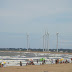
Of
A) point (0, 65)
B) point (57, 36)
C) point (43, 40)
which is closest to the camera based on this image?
point (0, 65)

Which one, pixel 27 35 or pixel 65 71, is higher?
pixel 27 35

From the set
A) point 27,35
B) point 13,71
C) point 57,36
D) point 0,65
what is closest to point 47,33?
point 57,36

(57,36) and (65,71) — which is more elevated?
(57,36)

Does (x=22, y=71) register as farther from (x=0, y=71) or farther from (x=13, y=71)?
(x=0, y=71)

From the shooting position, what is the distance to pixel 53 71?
91.2 ft

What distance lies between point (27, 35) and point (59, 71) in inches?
3858

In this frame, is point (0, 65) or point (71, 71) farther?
point (0, 65)

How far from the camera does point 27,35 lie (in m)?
125

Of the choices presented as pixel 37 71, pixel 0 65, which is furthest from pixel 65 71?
pixel 0 65

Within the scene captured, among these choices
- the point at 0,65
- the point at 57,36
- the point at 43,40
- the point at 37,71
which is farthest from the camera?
the point at 43,40

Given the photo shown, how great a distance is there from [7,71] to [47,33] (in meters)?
85.9

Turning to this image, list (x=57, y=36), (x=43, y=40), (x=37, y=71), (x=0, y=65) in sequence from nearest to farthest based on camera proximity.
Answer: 1. (x=37, y=71)
2. (x=0, y=65)
3. (x=57, y=36)
4. (x=43, y=40)

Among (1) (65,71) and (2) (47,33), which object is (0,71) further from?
(2) (47,33)

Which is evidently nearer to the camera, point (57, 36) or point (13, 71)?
point (13, 71)
